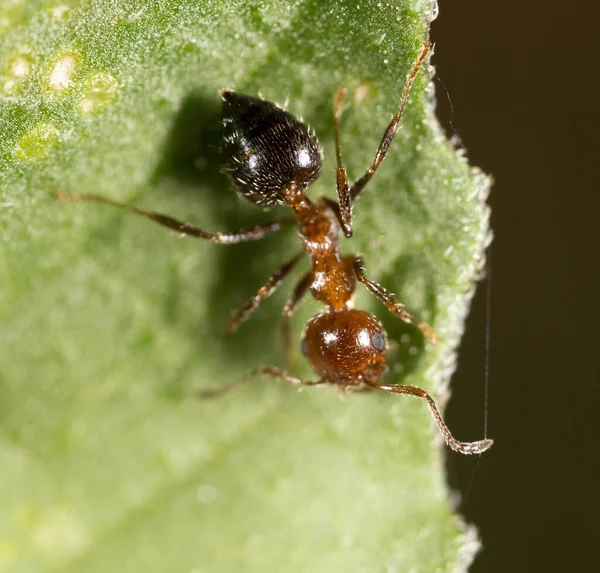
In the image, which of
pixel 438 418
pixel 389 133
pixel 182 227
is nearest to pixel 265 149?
pixel 182 227

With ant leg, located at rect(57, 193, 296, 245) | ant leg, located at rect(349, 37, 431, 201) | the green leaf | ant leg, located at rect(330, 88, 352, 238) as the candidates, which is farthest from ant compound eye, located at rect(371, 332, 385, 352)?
ant leg, located at rect(57, 193, 296, 245)

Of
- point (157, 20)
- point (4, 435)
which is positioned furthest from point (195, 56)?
point (4, 435)

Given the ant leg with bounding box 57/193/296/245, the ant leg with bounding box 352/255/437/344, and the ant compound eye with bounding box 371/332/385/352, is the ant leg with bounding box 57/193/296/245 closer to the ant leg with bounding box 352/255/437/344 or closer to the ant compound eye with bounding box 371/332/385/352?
the ant leg with bounding box 352/255/437/344

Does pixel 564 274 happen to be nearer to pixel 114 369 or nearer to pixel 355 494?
pixel 355 494

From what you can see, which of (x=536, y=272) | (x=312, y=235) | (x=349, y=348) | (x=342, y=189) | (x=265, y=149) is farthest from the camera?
(x=536, y=272)

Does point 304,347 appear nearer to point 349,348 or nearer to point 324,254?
point 349,348

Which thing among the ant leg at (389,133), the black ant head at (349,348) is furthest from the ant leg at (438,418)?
the ant leg at (389,133)
